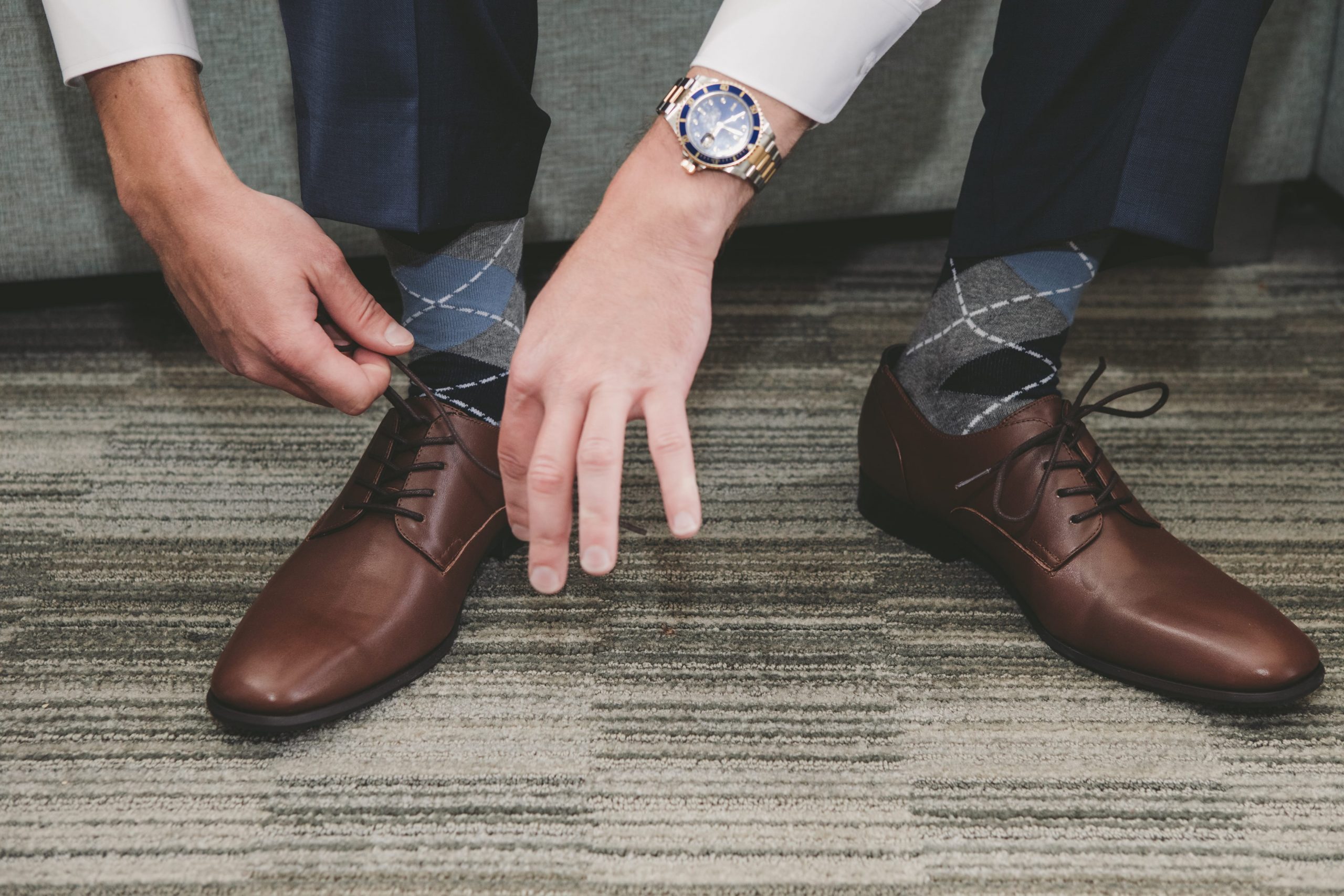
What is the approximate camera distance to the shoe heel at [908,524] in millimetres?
710

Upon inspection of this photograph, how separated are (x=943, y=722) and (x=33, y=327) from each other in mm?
1064

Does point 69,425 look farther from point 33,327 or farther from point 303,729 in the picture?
point 303,729

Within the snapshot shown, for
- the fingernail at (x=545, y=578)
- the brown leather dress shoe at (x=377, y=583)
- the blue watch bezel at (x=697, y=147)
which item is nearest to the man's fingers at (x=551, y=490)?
the fingernail at (x=545, y=578)

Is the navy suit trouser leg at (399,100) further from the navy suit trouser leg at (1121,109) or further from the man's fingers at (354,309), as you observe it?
the navy suit trouser leg at (1121,109)

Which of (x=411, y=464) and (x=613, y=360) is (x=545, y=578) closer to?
(x=613, y=360)

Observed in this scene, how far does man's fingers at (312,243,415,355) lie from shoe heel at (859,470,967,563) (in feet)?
1.22

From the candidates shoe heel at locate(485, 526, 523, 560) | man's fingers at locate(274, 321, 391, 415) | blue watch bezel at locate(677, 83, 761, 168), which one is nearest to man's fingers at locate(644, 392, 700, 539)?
blue watch bezel at locate(677, 83, 761, 168)

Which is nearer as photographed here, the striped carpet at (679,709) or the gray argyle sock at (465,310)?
the striped carpet at (679,709)

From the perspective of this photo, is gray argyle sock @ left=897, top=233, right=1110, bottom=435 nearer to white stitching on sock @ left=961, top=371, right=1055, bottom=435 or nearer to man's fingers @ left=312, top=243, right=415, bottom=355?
white stitching on sock @ left=961, top=371, right=1055, bottom=435

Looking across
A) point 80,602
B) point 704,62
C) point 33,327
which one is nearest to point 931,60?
point 704,62

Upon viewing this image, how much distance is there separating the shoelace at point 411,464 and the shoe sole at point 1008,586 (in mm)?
211

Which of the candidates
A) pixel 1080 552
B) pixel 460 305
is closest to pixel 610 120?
pixel 460 305

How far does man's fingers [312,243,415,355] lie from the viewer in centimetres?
54

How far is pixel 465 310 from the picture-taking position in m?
0.66
